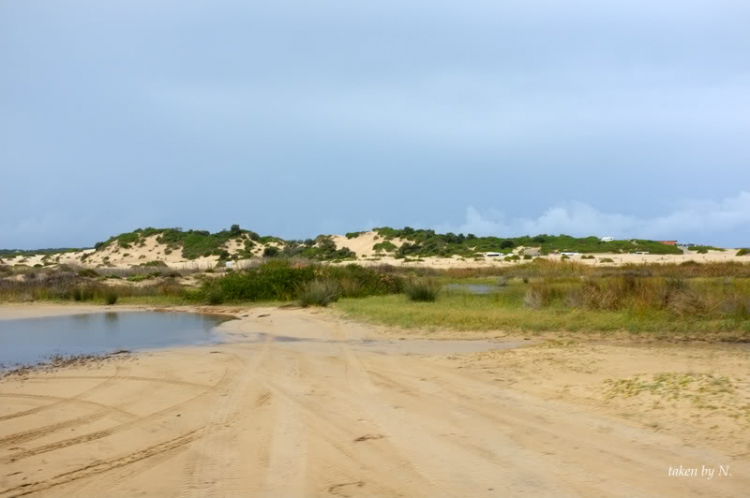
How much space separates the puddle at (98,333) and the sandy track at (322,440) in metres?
3.88

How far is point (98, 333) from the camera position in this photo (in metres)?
17.1

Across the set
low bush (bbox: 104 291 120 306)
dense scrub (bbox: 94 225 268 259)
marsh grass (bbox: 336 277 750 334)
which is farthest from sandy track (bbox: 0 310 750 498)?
→ dense scrub (bbox: 94 225 268 259)

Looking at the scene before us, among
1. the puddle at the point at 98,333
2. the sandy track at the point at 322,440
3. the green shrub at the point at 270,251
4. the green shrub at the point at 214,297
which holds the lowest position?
the puddle at the point at 98,333

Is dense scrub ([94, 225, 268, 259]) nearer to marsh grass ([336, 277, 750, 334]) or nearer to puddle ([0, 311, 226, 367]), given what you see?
puddle ([0, 311, 226, 367])

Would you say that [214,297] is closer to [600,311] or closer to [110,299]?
[110,299]

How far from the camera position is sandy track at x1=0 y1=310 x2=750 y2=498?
17.5ft

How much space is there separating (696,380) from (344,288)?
59.3 feet

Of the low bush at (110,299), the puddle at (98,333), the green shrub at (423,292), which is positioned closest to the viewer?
the puddle at (98,333)

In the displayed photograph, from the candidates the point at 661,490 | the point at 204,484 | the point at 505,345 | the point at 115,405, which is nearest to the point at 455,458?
the point at 661,490

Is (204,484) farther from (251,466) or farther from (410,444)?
(410,444)

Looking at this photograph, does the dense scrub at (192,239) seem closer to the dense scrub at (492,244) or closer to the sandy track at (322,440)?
Answer: the dense scrub at (492,244)

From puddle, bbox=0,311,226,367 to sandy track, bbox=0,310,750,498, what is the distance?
12.7ft

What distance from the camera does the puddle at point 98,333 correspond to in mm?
13961

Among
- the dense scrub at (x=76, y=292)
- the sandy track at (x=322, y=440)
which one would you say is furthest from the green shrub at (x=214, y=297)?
the sandy track at (x=322, y=440)
